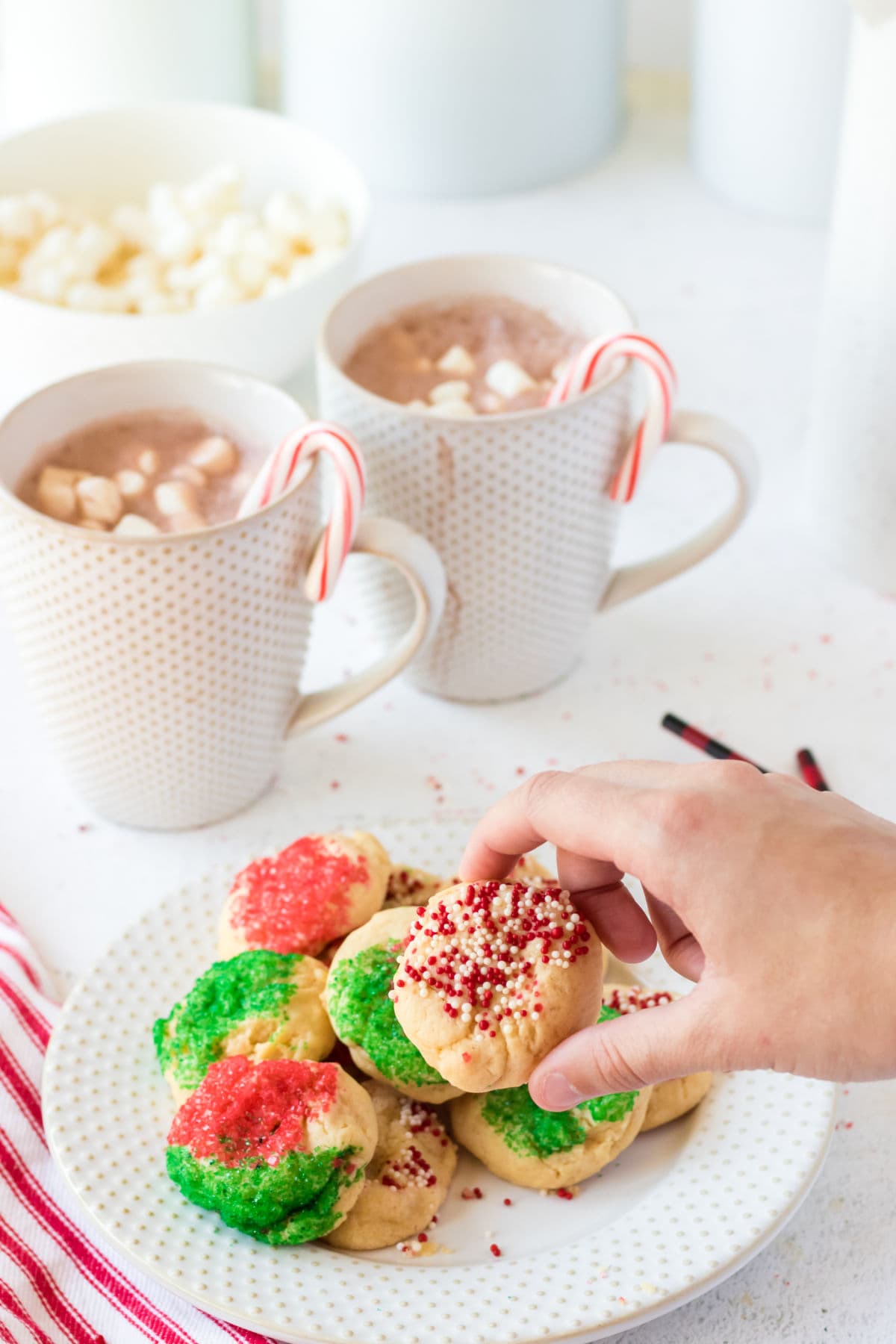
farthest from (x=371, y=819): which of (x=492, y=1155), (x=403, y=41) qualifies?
(x=403, y=41)

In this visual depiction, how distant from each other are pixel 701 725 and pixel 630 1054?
41 centimetres

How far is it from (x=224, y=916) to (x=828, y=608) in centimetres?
50

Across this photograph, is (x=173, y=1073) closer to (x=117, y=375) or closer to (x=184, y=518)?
(x=184, y=518)

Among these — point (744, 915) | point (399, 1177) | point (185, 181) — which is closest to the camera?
point (744, 915)

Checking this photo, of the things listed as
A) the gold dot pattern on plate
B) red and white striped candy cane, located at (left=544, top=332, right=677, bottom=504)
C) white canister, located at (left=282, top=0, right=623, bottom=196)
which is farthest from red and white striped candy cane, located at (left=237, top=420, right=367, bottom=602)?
white canister, located at (left=282, top=0, right=623, bottom=196)

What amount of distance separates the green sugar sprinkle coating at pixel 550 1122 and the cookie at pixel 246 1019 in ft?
0.30

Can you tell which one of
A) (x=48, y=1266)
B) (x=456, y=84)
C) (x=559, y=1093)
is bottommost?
(x=48, y=1266)

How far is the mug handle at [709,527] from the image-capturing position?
93cm

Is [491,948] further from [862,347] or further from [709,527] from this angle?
[862,347]

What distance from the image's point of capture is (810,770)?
934 mm

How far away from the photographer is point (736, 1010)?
58cm

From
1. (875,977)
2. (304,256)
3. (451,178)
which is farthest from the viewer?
(451,178)

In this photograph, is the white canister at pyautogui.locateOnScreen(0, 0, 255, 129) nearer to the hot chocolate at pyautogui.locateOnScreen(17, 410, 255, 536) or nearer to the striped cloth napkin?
the hot chocolate at pyautogui.locateOnScreen(17, 410, 255, 536)

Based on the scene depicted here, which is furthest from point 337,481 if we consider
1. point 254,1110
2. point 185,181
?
point 185,181
